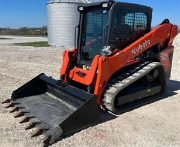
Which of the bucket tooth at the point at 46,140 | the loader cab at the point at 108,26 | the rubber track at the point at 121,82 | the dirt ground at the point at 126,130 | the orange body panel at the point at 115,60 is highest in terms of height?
the loader cab at the point at 108,26

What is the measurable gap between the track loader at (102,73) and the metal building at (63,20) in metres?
15.6

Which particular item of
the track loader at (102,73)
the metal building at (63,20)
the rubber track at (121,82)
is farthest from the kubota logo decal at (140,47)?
the metal building at (63,20)

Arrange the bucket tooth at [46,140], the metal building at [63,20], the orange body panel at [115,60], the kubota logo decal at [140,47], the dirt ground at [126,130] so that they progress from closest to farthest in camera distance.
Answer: the bucket tooth at [46,140]
the dirt ground at [126,130]
the orange body panel at [115,60]
the kubota logo decal at [140,47]
the metal building at [63,20]

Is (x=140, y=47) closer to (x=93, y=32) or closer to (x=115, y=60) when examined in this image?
(x=115, y=60)

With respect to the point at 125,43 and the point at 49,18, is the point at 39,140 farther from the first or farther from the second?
the point at 49,18

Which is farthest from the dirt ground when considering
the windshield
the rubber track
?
the windshield

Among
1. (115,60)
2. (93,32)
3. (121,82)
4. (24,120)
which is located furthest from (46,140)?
(93,32)

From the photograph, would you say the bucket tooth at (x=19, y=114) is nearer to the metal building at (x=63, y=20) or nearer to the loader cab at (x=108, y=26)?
the loader cab at (x=108, y=26)

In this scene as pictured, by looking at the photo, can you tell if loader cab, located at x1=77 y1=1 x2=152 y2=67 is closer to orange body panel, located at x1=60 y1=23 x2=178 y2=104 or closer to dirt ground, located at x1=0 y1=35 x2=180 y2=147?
orange body panel, located at x1=60 y1=23 x2=178 y2=104

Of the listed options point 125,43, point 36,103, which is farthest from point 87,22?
point 36,103

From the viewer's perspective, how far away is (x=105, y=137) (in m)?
4.01

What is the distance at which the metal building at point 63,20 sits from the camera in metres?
21.0

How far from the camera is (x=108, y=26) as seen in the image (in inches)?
197

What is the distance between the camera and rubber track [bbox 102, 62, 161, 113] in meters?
4.70
